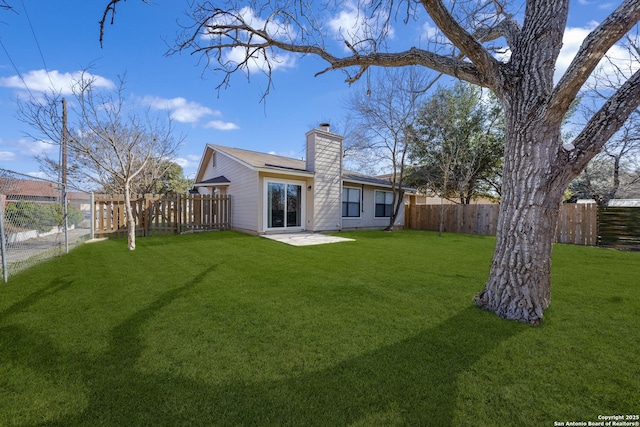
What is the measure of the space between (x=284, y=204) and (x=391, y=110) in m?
6.99

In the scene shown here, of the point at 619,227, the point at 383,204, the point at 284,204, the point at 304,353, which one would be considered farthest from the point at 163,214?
the point at 619,227

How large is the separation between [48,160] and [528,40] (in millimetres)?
21177

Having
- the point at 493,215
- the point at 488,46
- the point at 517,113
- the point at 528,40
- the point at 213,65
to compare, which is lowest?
the point at 493,215

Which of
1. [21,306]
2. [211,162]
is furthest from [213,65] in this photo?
[211,162]

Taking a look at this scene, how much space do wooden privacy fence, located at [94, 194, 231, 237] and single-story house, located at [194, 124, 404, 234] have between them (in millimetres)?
679

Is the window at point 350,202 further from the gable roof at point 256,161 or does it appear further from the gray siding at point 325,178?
the gable roof at point 256,161

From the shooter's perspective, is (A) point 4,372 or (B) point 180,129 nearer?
(A) point 4,372

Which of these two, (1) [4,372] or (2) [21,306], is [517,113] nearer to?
(1) [4,372]

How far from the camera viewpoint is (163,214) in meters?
9.73

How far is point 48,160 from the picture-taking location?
14.7 meters

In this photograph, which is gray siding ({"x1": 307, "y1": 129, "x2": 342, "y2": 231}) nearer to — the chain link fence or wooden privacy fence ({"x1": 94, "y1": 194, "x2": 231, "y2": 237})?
wooden privacy fence ({"x1": 94, "y1": 194, "x2": 231, "y2": 237})

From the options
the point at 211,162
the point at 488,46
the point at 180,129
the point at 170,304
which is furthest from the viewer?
the point at 211,162

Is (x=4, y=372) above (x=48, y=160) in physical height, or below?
below

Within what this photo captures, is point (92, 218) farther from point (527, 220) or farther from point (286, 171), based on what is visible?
point (527, 220)
